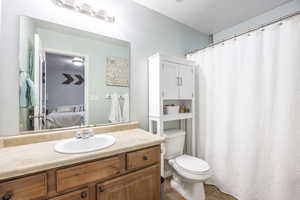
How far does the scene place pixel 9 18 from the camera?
1.07m

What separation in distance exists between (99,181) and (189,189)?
3.82ft

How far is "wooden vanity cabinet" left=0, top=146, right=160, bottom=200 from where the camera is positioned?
703mm

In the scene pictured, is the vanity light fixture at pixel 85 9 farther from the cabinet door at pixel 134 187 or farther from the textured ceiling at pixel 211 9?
the cabinet door at pixel 134 187

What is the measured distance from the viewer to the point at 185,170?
1440 mm

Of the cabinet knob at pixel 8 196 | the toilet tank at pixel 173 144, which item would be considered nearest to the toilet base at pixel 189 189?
the toilet tank at pixel 173 144

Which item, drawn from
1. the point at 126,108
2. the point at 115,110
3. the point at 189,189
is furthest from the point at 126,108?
the point at 189,189

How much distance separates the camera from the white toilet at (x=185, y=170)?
54.9 inches

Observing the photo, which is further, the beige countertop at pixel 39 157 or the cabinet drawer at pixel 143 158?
the cabinet drawer at pixel 143 158

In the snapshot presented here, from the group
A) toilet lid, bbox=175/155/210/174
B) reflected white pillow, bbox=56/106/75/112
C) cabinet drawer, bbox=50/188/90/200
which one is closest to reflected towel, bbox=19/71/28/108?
reflected white pillow, bbox=56/106/75/112

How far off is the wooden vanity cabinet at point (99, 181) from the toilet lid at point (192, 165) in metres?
0.44

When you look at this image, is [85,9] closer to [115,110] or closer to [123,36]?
[123,36]

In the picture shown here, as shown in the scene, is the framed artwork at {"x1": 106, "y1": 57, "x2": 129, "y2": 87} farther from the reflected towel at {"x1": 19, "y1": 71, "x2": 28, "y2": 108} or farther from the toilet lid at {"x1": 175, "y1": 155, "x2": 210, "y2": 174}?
the toilet lid at {"x1": 175, "y1": 155, "x2": 210, "y2": 174}

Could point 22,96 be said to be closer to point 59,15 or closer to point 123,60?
point 59,15

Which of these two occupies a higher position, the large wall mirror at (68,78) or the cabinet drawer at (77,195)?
the large wall mirror at (68,78)
